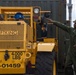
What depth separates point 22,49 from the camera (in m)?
7.21

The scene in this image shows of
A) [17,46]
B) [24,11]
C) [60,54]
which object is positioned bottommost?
[60,54]

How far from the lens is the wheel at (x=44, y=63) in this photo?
795 centimetres

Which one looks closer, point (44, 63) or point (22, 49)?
point (22, 49)

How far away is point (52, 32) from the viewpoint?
11164 mm

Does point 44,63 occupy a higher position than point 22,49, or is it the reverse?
point 22,49

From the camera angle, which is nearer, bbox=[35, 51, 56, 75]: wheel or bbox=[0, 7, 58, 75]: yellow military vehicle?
bbox=[0, 7, 58, 75]: yellow military vehicle

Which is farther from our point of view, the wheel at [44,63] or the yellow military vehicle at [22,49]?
the wheel at [44,63]

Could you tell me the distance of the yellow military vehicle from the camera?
7.04m

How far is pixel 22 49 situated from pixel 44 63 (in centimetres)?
104

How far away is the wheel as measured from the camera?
7.95 meters

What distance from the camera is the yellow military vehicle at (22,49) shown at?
23.1 feet

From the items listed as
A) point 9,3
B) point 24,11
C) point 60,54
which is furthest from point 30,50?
point 9,3

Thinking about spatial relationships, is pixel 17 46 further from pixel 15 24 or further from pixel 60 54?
pixel 60 54

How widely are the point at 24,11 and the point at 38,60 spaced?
4.64 ft
